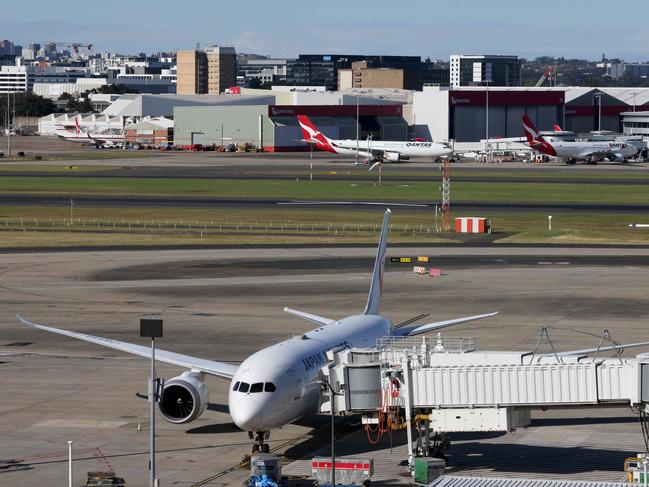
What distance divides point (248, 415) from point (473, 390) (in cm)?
740

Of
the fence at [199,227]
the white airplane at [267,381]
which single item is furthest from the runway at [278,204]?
the white airplane at [267,381]

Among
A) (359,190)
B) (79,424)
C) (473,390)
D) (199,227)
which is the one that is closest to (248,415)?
(473,390)

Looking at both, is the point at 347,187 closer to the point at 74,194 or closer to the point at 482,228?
the point at 74,194

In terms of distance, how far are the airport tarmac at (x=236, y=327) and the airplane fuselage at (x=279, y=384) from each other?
211cm

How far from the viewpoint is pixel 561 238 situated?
123 m

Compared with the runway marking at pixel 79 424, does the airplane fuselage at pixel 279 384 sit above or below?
above

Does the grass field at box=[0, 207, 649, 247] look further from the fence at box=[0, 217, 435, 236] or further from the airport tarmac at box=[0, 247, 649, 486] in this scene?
Answer: the airport tarmac at box=[0, 247, 649, 486]

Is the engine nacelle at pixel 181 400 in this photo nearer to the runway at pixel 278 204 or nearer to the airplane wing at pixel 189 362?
the airplane wing at pixel 189 362

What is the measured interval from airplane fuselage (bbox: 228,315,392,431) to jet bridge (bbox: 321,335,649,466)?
4.96 feet

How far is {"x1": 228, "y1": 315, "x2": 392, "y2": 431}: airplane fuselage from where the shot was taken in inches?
1704

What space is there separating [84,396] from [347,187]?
5316 inches

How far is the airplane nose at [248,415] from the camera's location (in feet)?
141

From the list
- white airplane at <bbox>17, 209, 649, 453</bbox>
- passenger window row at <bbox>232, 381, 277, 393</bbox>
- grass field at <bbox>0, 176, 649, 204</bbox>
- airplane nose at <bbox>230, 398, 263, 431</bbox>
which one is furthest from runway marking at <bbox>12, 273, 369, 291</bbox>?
grass field at <bbox>0, 176, 649, 204</bbox>

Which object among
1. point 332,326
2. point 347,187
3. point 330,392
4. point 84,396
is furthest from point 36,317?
point 347,187
